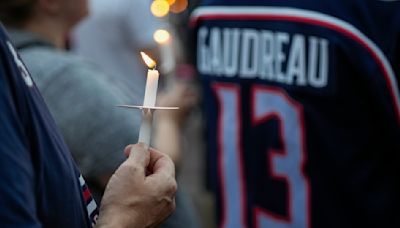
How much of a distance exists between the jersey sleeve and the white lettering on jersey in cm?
132

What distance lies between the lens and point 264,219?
2760mm

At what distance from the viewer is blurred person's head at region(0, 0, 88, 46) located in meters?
2.57

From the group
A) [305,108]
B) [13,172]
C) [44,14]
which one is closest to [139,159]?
[13,172]

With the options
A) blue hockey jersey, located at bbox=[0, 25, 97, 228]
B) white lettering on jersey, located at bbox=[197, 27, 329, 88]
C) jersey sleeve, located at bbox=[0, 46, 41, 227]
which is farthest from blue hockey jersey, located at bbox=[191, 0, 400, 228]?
jersey sleeve, located at bbox=[0, 46, 41, 227]

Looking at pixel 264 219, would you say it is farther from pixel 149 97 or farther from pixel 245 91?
pixel 149 97

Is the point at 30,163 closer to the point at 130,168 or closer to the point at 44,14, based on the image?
the point at 130,168

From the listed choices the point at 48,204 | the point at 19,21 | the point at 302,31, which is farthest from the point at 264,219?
the point at 48,204

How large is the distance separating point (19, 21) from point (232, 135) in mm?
720

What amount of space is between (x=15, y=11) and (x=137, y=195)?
3.94 feet

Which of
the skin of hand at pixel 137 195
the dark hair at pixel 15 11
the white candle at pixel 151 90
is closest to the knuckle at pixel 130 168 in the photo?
the skin of hand at pixel 137 195

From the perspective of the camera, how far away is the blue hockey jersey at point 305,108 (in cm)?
239

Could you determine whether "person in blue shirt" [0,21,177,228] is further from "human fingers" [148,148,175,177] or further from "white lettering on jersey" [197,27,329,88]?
"white lettering on jersey" [197,27,329,88]

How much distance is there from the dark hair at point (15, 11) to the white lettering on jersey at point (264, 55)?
0.56 m

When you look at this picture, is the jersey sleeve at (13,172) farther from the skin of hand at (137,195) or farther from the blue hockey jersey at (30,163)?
the skin of hand at (137,195)
